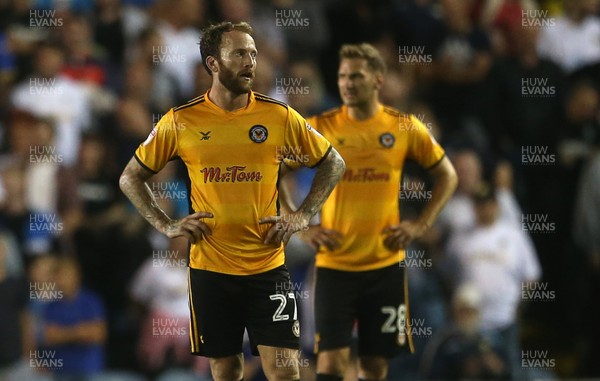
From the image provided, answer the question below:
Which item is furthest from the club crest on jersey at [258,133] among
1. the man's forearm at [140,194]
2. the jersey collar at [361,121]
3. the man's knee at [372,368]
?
the man's knee at [372,368]

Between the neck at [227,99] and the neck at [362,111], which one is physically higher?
the neck at [362,111]

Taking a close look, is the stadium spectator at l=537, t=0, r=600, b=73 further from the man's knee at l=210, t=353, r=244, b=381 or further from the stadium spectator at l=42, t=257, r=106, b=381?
the man's knee at l=210, t=353, r=244, b=381

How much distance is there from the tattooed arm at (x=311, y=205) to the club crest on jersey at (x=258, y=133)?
1.59ft

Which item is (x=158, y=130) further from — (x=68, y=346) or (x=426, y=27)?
(x=426, y=27)

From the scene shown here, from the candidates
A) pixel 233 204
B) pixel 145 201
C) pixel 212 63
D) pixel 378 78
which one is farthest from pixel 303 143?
pixel 378 78

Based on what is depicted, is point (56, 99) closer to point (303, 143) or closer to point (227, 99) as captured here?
point (227, 99)

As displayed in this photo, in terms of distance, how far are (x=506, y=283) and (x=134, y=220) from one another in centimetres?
393

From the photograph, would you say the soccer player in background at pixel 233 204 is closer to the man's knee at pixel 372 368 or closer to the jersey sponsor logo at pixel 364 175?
the jersey sponsor logo at pixel 364 175

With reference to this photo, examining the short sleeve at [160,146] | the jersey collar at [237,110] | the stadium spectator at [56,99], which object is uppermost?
the stadium spectator at [56,99]

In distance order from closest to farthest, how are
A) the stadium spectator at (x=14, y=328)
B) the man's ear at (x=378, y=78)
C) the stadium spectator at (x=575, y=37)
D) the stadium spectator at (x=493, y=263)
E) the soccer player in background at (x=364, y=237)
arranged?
the soccer player in background at (x=364, y=237), the man's ear at (x=378, y=78), the stadium spectator at (x=14, y=328), the stadium spectator at (x=493, y=263), the stadium spectator at (x=575, y=37)

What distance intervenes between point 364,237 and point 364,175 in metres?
0.48

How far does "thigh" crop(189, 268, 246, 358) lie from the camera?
26.6 ft

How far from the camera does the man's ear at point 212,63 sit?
8.08 meters

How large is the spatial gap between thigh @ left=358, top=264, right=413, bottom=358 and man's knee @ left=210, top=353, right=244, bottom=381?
1.56m
